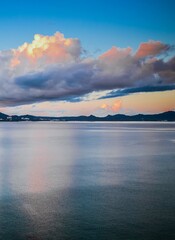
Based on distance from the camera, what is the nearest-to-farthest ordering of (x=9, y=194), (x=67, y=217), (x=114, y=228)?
(x=114, y=228) → (x=67, y=217) → (x=9, y=194)

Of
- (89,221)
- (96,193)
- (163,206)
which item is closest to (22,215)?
(89,221)

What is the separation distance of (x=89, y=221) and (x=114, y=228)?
1006mm

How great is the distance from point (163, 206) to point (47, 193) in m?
5.33

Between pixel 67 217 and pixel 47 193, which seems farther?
pixel 47 193

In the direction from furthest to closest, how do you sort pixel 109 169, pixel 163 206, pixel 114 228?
pixel 109 169 < pixel 163 206 < pixel 114 228

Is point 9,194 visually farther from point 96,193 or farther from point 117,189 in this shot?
point 117,189

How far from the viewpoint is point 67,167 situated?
76.4 feet

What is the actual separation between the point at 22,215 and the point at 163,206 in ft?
18.1

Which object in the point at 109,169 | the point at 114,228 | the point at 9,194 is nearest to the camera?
the point at 114,228

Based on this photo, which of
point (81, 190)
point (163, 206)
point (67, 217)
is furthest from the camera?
point (81, 190)

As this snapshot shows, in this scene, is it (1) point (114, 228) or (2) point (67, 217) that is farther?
(2) point (67, 217)

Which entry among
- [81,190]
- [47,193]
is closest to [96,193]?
[81,190]

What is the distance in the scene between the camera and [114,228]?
10.2 m

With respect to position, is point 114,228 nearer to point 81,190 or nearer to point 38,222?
point 38,222
